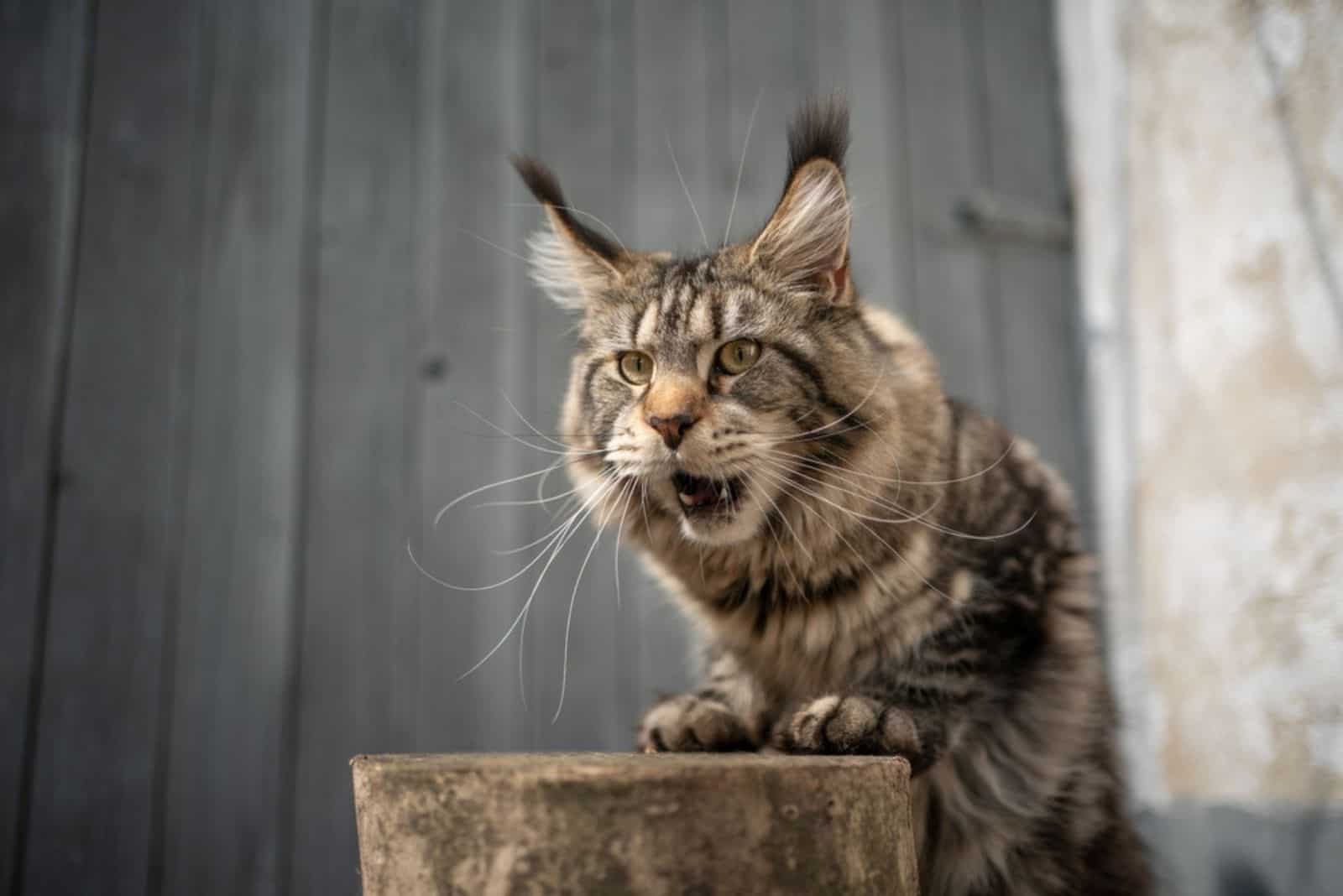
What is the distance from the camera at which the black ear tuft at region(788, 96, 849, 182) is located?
64.2 inches

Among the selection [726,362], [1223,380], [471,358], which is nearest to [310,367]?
[471,358]

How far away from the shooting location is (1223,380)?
2527 mm

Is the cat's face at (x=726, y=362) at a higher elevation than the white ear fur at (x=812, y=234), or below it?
below

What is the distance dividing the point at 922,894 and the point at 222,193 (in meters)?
2.31

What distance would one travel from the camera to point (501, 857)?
3.60 feet

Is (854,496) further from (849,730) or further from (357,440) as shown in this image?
(357,440)

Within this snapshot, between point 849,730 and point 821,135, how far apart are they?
884 millimetres

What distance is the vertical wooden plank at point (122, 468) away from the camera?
2.44 m

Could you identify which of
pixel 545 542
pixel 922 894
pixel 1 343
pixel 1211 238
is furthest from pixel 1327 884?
pixel 1 343

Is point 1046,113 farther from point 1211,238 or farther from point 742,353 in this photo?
point 742,353

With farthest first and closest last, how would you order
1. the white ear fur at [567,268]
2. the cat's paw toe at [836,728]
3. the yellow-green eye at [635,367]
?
the white ear fur at [567,268] → the yellow-green eye at [635,367] → the cat's paw toe at [836,728]

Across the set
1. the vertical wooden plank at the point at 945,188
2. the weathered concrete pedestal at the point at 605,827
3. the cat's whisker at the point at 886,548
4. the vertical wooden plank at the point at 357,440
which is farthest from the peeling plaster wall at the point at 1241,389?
the vertical wooden plank at the point at 357,440

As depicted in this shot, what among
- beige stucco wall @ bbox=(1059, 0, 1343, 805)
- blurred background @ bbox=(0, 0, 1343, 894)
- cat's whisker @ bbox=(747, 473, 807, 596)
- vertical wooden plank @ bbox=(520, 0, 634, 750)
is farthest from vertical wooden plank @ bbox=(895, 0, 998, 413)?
cat's whisker @ bbox=(747, 473, 807, 596)

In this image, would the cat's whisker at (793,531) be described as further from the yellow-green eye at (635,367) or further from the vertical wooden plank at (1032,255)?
the vertical wooden plank at (1032,255)
